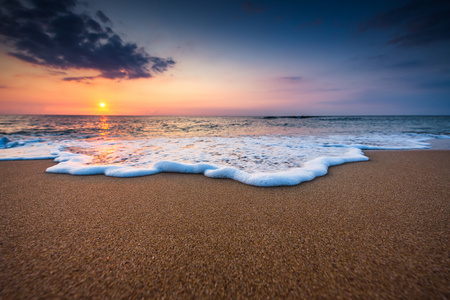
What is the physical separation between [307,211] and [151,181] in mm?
2003

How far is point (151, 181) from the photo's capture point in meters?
2.52

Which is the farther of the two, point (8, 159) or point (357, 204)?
point (8, 159)

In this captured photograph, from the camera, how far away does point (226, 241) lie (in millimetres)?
1256

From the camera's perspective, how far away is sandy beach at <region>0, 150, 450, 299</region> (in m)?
0.90

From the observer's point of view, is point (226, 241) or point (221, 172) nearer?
point (226, 241)

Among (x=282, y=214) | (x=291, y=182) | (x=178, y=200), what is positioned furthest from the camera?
(x=291, y=182)

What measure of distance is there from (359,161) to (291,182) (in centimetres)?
218

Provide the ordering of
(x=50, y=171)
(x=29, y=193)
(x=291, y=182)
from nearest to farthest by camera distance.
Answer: (x=29, y=193) → (x=291, y=182) → (x=50, y=171)

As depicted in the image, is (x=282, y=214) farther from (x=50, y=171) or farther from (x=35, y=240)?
(x=50, y=171)

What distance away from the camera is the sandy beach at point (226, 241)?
0.90 meters

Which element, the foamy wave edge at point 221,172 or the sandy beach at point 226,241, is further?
the foamy wave edge at point 221,172

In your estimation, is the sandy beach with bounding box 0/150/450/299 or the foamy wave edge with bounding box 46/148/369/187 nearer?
the sandy beach with bounding box 0/150/450/299

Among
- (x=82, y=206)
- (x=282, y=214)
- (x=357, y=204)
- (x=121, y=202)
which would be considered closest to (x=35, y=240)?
(x=82, y=206)

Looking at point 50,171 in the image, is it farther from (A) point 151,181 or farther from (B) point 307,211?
(B) point 307,211
